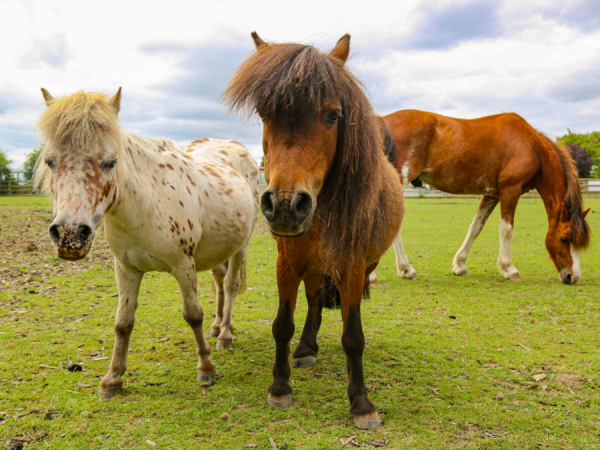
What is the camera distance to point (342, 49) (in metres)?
2.69

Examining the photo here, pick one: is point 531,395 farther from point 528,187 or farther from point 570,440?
point 528,187

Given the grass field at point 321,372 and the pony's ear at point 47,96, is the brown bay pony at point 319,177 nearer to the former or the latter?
the grass field at point 321,372

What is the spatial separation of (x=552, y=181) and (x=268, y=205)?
6945mm

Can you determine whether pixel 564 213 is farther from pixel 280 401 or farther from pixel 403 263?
pixel 280 401

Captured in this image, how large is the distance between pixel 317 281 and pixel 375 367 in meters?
0.95

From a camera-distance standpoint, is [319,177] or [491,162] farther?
[491,162]

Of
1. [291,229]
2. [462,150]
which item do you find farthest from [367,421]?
[462,150]

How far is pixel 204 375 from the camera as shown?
3426mm

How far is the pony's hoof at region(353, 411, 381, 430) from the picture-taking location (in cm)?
265

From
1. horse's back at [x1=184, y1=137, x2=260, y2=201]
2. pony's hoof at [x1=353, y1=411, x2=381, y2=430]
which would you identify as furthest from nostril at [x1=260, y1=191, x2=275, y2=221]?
horse's back at [x1=184, y1=137, x2=260, y2=201]

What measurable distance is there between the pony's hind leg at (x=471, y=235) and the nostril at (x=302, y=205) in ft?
19.9

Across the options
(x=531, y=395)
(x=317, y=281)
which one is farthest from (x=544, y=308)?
(x=317, y=281)

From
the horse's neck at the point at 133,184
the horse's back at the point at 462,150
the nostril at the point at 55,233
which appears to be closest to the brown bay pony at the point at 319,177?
the horse's neck at the point at 133,184

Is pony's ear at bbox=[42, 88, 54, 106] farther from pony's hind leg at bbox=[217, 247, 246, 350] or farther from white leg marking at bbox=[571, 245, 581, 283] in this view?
white leg marking at bbox=[571, 245, 581, 283]
